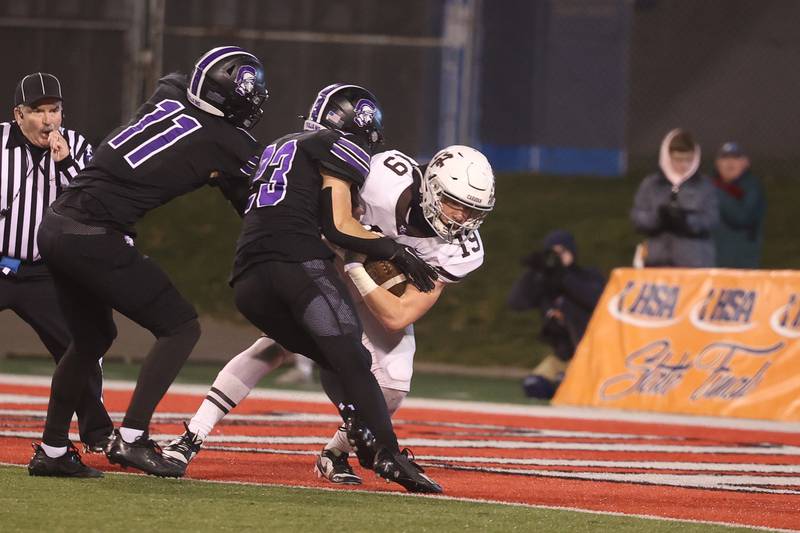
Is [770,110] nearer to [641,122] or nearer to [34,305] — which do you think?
[641,122]

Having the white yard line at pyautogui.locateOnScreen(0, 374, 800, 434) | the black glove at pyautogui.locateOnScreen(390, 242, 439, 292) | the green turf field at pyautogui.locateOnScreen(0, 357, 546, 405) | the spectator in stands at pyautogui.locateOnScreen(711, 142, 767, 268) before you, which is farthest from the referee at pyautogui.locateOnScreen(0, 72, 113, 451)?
the spectator in stands at pyautogui.locateOnScreen(711, 142, 767, 268)

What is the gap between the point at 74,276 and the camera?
5.59 metres

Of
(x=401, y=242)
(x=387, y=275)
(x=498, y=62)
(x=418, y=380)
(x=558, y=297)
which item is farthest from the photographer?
(x=498, y=62)

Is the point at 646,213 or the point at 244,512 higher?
the point at 244,512

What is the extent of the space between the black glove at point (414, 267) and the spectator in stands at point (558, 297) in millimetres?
5269

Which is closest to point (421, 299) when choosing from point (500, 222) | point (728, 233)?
point (728, 233)

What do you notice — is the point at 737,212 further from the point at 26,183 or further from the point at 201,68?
the point at 201,68

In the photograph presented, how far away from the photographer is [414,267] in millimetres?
5676

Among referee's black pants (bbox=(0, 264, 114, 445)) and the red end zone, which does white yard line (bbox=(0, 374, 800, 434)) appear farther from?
referee's black pants (bbox=(0, 264, 114, 445))

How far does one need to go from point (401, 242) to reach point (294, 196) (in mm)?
579

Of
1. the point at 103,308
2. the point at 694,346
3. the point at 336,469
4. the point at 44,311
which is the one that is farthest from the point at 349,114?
the point at 694,346

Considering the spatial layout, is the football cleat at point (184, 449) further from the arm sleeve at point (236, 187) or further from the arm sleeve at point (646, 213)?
the arm sleeve at point (646, 213)

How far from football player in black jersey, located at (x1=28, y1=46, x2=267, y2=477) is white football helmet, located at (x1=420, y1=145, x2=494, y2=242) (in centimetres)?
63

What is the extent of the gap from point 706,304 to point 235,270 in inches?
204
